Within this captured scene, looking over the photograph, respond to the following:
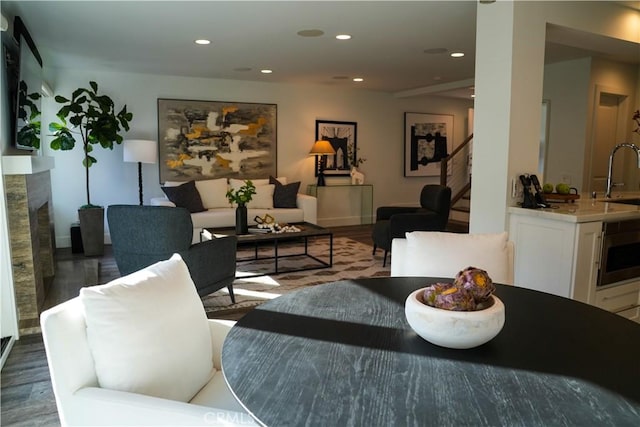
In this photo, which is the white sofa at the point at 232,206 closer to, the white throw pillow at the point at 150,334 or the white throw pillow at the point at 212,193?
the white throw pillow at the point at 212,193

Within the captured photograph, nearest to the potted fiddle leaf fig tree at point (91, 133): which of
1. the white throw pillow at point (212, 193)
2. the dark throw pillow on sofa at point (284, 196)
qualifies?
the white throw pillow at point (212, 193)

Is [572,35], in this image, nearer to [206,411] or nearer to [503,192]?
[503,192]

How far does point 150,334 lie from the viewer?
1.26 meters

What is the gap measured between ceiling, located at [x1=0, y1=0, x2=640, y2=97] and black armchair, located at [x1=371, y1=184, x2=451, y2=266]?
159 cm

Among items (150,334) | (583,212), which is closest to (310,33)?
(583,212)

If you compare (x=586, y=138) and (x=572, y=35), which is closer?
(x=572, y=35)

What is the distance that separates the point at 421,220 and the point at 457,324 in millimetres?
3784

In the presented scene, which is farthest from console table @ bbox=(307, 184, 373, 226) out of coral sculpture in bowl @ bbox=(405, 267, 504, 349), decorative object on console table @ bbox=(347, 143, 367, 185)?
coral sculpture in bowl @ bbox=(405, 267, 504, 349)

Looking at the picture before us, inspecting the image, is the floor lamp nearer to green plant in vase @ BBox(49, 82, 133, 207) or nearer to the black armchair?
green plant in vase @ BBox(49, 82, 133, 207)

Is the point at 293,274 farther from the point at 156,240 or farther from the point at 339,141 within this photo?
the point at 339,141

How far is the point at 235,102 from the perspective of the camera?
6750 mm

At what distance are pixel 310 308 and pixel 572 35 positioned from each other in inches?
127

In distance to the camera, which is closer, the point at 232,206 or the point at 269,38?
the point at 269,38

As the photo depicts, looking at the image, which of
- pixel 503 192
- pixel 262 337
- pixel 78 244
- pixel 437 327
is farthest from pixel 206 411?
pixel 78 244
